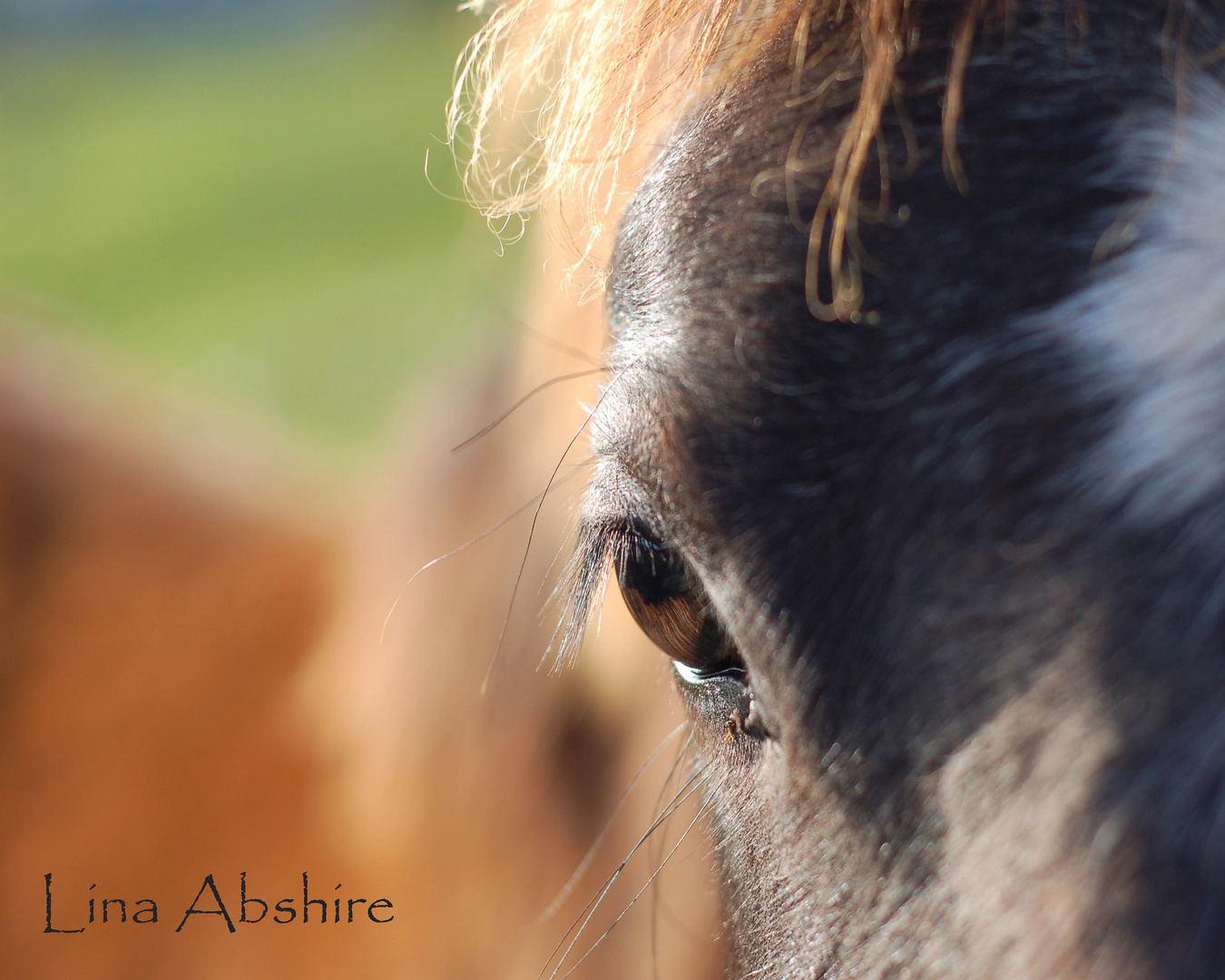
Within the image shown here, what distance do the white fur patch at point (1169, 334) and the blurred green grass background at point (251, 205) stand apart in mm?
3281

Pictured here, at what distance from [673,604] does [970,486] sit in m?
0.22

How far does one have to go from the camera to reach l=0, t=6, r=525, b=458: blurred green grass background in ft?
17.4

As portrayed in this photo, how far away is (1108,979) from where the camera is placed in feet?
1.24

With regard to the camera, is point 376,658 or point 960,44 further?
point 376,658

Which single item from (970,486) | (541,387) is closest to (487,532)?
(541,387)


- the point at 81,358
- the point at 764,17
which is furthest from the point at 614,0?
the point at 81,358

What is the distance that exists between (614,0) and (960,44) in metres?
0.28

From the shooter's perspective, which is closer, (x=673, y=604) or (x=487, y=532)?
(x=673, y=604)

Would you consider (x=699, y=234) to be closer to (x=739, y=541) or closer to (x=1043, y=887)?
(x=739, y=541)

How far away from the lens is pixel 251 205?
292 inches

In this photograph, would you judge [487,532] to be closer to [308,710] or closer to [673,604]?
[673,604]

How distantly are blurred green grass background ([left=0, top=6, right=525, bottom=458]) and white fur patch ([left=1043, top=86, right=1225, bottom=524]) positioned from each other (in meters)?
3.28
